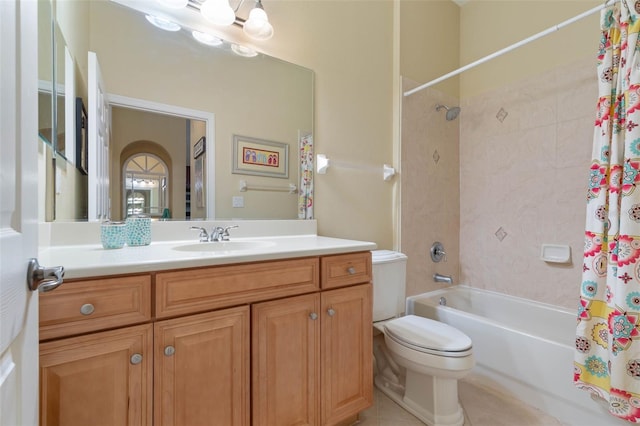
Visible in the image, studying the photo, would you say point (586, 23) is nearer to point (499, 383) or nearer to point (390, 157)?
point (390, 157)

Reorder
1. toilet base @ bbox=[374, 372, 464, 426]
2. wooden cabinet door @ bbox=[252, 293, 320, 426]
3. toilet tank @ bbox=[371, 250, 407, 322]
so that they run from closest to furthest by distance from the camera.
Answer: wooden cabinet door @ bbox=[252, 293, 320, 426], toilet base @ bbox=[374, 372, 464, 426], toilet tank @ bbox=[371, 250, 407, 322]

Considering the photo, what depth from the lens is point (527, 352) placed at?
5.18 feet

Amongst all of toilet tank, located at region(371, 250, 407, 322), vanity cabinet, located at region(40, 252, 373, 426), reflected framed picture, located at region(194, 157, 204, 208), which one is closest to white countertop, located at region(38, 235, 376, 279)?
vanity cabinet, located at region(40, 252, 373, 426)

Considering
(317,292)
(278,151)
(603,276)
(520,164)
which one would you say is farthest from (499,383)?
(278,151)

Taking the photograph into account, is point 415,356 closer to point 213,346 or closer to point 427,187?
point 213,346

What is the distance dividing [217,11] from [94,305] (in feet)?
4.53

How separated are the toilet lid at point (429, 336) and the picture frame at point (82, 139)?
5.24ft

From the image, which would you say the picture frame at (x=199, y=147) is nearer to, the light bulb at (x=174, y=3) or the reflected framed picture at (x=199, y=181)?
the reflected framed picture at (x=199, y=181)

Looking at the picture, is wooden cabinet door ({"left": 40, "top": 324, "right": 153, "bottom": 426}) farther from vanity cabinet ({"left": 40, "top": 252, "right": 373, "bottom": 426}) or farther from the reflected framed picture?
the reflected framed picture

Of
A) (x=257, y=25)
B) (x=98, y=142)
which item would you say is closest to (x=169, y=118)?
(x=98, y=142)

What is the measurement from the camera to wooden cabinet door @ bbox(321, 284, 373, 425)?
1238 mm

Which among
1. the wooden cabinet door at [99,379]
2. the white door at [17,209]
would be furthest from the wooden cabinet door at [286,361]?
the white door at [17,209]

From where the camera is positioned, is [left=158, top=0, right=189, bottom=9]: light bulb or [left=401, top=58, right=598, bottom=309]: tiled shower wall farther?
[left=401, top=58, right=598, bottom=309]: tiled shower wall

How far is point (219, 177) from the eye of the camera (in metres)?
1.55
